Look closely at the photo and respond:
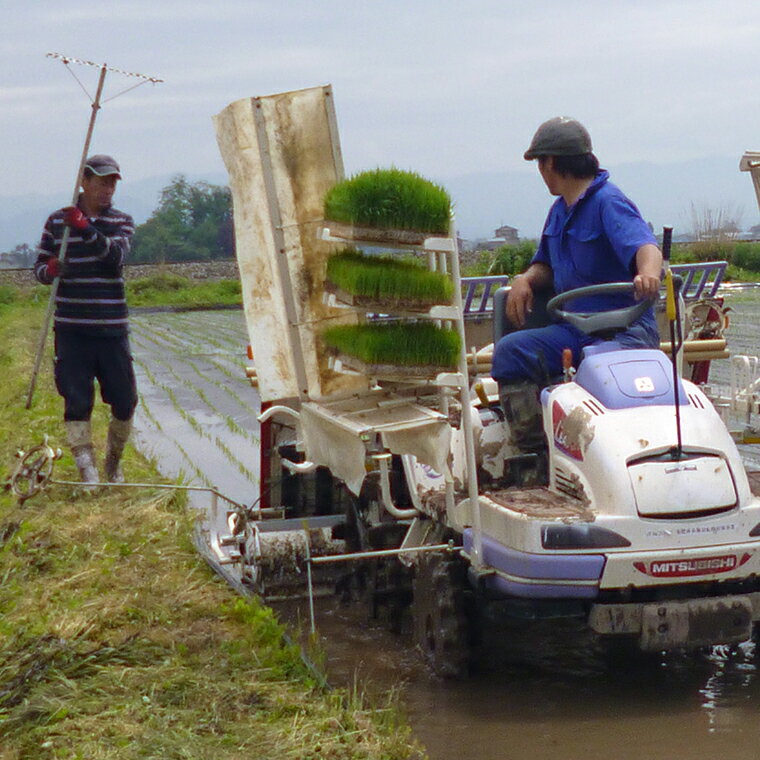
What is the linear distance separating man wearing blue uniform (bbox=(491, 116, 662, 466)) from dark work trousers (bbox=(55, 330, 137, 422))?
10.8ft

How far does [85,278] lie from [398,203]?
12.4 feet

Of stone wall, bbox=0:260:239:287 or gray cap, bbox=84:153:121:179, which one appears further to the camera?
stone wall, bbox=0:260:239:287

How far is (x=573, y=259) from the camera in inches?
208

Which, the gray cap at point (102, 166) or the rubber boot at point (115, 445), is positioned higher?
the gray cap at point (102, 166)

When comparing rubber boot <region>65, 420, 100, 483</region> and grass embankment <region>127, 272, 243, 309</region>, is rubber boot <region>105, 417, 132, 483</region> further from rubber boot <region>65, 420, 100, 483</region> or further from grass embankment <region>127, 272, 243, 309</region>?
grass embankment <region>127, 272, 243, 309</region>

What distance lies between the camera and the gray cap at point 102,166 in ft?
25.0

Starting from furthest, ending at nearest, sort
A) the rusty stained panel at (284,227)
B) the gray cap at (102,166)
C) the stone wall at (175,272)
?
the stone wall at (175,272)
the gray cap at (102,166)
the rusty stained panel at (284,227)

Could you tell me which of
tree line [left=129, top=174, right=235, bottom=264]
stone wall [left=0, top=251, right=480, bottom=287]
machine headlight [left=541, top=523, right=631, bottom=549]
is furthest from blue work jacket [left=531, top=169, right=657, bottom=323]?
tree line [left=129, top=174, right=235, bottom=264]

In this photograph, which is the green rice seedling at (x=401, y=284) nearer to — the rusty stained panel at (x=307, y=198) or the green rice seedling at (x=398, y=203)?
the green rice seedling at (x=398, y=203)

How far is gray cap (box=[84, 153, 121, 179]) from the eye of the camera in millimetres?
7609

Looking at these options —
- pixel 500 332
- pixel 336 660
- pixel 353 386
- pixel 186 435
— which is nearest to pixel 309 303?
pixel 353 386

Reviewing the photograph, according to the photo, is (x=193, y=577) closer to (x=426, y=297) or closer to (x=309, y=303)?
(x=309, y=303)

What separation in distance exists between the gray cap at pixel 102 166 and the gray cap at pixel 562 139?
329 cm

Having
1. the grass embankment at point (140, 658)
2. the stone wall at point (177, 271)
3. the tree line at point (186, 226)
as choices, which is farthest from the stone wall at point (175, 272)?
the grass embankment at point (140, 658)
